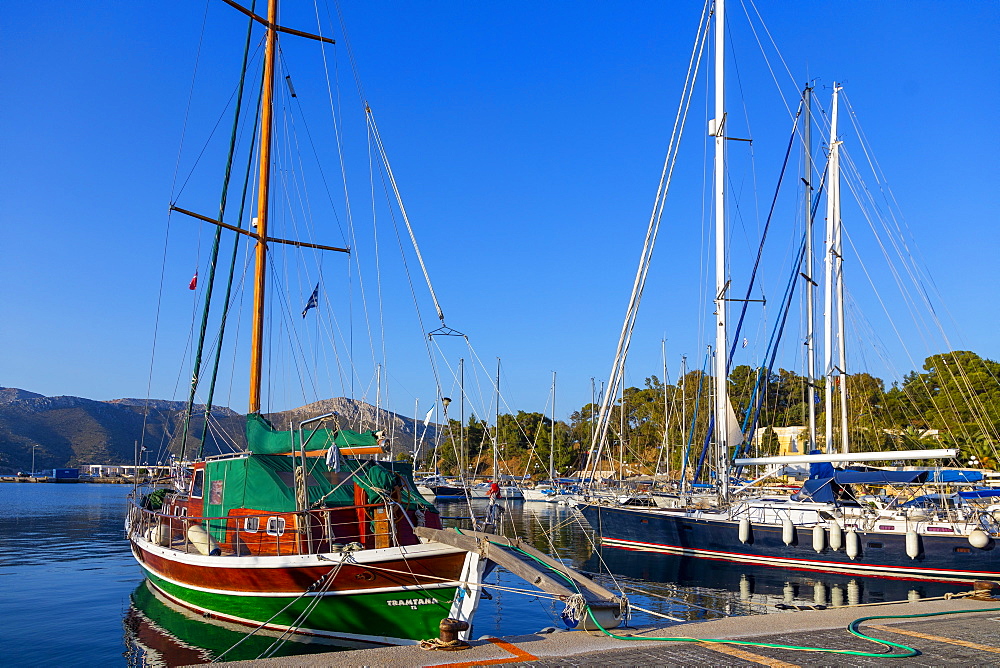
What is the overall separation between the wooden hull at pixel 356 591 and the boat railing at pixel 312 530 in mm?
394

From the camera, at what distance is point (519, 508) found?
6397cm

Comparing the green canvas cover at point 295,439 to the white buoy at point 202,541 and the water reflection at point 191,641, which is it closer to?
the white buoy at point 202,541

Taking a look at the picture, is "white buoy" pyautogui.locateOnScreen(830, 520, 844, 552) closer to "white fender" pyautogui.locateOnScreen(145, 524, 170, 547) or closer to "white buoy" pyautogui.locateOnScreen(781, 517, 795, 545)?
"white buoy" pyautogui.locateOnScreen(781, 517, 795, 545)

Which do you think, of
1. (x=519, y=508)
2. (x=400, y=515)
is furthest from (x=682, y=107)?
(x=519, y=508)

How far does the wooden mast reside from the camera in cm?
2055

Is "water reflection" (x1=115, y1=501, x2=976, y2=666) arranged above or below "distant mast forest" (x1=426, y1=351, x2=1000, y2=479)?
below

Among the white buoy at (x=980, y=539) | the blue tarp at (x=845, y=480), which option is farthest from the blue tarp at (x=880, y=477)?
the white buoy at (x=980, y=539)

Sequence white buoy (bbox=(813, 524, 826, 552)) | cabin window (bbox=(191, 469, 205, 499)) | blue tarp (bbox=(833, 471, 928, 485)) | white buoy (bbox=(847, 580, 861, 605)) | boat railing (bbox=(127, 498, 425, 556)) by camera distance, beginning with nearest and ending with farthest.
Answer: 1. boat railing (bbox=(127, 498, 425, 556))
2. cabin window (bbox=(191, 469, 205, 499))
3. white buoy (bbox=(847, 580, 861, 605))
4. white buoy (bbox=(813, 524, 826, 552))
5. blue tarp (bbox=(833, 471, 928, 485))

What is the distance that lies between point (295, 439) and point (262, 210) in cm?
866

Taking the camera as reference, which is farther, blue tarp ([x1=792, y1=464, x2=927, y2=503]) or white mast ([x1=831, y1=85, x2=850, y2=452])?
white mast ([x1=831, y1=85, x2=850, y2=452])

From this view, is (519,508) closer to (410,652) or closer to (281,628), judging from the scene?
(281,628)

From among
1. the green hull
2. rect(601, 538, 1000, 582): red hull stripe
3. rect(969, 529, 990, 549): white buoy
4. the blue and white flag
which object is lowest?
rect(601, 538, 1000, 582): red hull stripe

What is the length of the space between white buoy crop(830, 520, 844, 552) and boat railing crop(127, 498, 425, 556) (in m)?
15.5

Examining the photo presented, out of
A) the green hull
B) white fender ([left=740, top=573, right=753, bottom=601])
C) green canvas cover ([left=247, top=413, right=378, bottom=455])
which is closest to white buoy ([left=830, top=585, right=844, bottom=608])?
white fender ([left=740, top=573, right=753, bottom=601])
